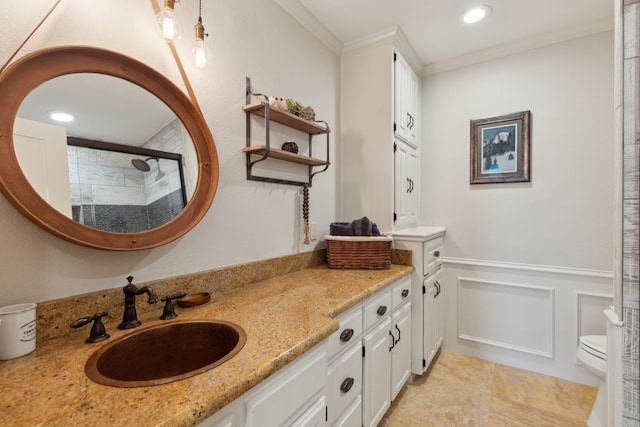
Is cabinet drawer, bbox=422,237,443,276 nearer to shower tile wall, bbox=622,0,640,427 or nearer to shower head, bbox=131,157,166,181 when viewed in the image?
shower tile wall, bbox=622,0,640,427

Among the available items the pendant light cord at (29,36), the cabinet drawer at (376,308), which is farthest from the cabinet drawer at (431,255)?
the pendant light cord at (29,36)

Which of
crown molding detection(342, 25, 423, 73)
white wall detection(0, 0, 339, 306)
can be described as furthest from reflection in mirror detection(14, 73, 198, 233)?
crown molding detection(342, 25, 423, 73)

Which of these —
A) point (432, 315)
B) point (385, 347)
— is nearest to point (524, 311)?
point (432, 315)

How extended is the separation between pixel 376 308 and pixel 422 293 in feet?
2.10

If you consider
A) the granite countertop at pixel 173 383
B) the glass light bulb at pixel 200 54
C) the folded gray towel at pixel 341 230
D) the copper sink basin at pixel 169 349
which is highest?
the glass light bulb at pixel 200 54

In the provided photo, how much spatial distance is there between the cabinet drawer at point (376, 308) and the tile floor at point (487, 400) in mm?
709

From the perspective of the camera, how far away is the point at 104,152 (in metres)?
1.02

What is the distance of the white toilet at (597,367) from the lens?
159cm

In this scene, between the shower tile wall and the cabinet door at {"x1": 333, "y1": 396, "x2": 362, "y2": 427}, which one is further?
the cabinet door at {"x1": 333, "y1": 396, "x2": 362, "y2": 427}

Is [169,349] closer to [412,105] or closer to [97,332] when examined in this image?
[97,332]

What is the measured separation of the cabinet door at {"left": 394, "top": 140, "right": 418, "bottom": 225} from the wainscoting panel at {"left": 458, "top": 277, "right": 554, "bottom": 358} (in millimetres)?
762

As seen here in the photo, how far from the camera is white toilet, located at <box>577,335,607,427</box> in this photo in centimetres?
159

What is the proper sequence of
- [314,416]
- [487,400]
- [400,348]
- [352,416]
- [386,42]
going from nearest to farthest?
[314,416] < [352,416] < [400,348] < [487,400] < [386,42]

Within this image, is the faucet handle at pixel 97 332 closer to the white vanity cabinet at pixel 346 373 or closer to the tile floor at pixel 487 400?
the white vanity cabinet at pixel 346 373
